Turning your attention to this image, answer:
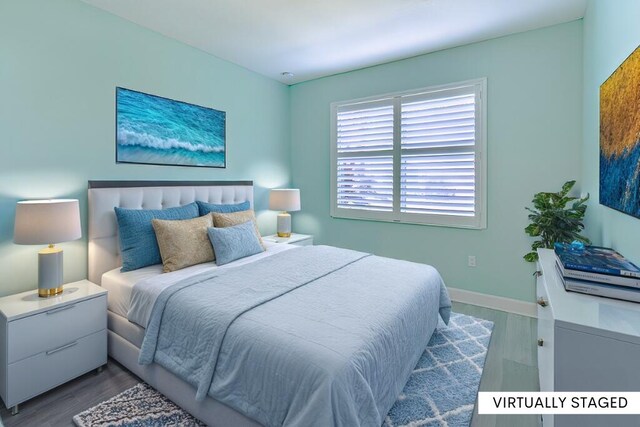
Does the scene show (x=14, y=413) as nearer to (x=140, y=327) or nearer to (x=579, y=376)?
(x=140, y=327)

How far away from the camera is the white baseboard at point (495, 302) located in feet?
10.2

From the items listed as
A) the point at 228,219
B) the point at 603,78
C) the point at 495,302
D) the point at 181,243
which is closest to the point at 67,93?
the point at 181,243

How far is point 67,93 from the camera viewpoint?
8.00 feet

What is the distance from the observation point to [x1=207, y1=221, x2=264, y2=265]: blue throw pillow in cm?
268

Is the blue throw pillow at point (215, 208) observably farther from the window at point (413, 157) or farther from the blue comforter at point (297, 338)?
the window at point (413, 157)

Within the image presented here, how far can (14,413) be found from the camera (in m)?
1.81

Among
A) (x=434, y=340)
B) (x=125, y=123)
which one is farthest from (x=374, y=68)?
(x=434, y=340)

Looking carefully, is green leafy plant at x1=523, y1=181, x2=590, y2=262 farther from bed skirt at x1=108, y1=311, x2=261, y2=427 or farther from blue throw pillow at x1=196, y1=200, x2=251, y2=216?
blue throw pillow at x1=196, y1=200, x2=251, y2=216

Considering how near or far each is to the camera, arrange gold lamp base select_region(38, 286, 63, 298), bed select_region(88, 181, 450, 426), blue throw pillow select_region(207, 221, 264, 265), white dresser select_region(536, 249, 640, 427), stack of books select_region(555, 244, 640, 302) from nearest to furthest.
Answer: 1. white dresser select_region(536, 249, 640, 427)
2. stack of books select_region(555, 244, 640, 302)
3. bed select_region(88, 181, 450, 426)
4. gold lamp base select_region(38, 286, 63, 298)
5. blue throw pillow select_region(207, 221, 264, 265)

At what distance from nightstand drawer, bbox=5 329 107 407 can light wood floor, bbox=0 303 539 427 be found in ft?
0.26

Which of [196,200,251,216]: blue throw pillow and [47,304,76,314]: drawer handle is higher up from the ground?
[196,200,251,216]: blue throw pillow

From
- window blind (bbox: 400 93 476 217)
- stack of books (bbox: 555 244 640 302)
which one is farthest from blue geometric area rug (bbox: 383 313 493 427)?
window blind (bbox: 400 93 476 217)

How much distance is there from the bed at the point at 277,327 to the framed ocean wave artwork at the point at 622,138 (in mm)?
1169

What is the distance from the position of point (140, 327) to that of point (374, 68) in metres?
3.65
